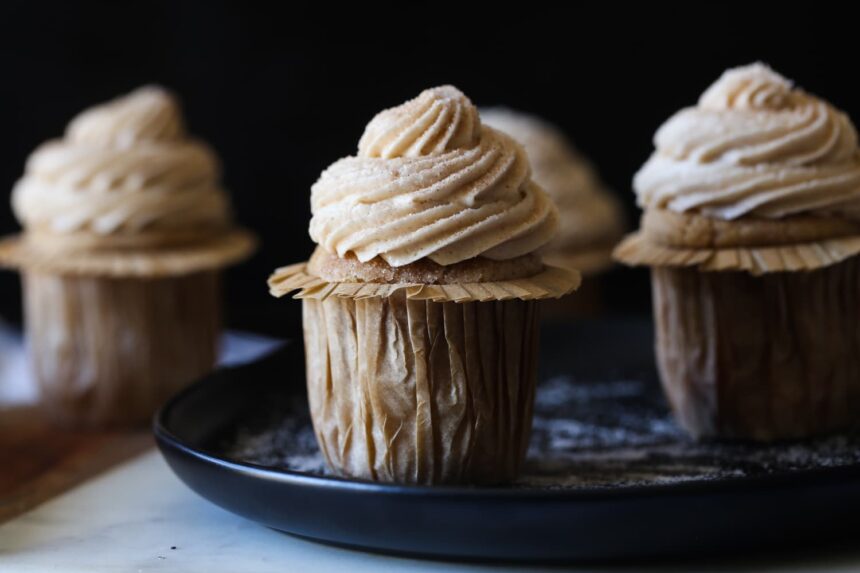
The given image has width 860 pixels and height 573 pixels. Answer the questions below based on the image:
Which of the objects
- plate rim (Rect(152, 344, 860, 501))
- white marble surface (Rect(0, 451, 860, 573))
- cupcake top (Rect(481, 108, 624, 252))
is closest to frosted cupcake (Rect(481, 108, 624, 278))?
cupcake top (Rect(481, 108, 624, 252))

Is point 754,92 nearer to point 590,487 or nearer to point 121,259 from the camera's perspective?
point 590,487

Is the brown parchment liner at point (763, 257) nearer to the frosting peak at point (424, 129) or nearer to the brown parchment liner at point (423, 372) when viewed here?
the brown parchment liner at point (423, 372)

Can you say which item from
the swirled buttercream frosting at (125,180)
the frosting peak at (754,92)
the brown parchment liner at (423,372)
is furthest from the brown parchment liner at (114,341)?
the frosting peak at (754,92)

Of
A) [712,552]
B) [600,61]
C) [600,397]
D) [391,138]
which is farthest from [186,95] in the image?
[712,552]

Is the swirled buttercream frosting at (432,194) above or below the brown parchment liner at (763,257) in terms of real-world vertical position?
above

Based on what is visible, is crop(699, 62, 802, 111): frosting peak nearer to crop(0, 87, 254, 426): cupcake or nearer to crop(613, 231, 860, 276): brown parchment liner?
crop(613, 231, 860, 276): brown parchment liner

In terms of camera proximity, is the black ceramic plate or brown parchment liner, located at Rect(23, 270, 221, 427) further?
brown parchment liner, located at Rect(23, 270, 221, 427)

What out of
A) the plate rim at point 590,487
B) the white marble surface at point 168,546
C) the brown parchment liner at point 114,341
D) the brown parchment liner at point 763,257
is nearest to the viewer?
the plate rim at point 590,487
